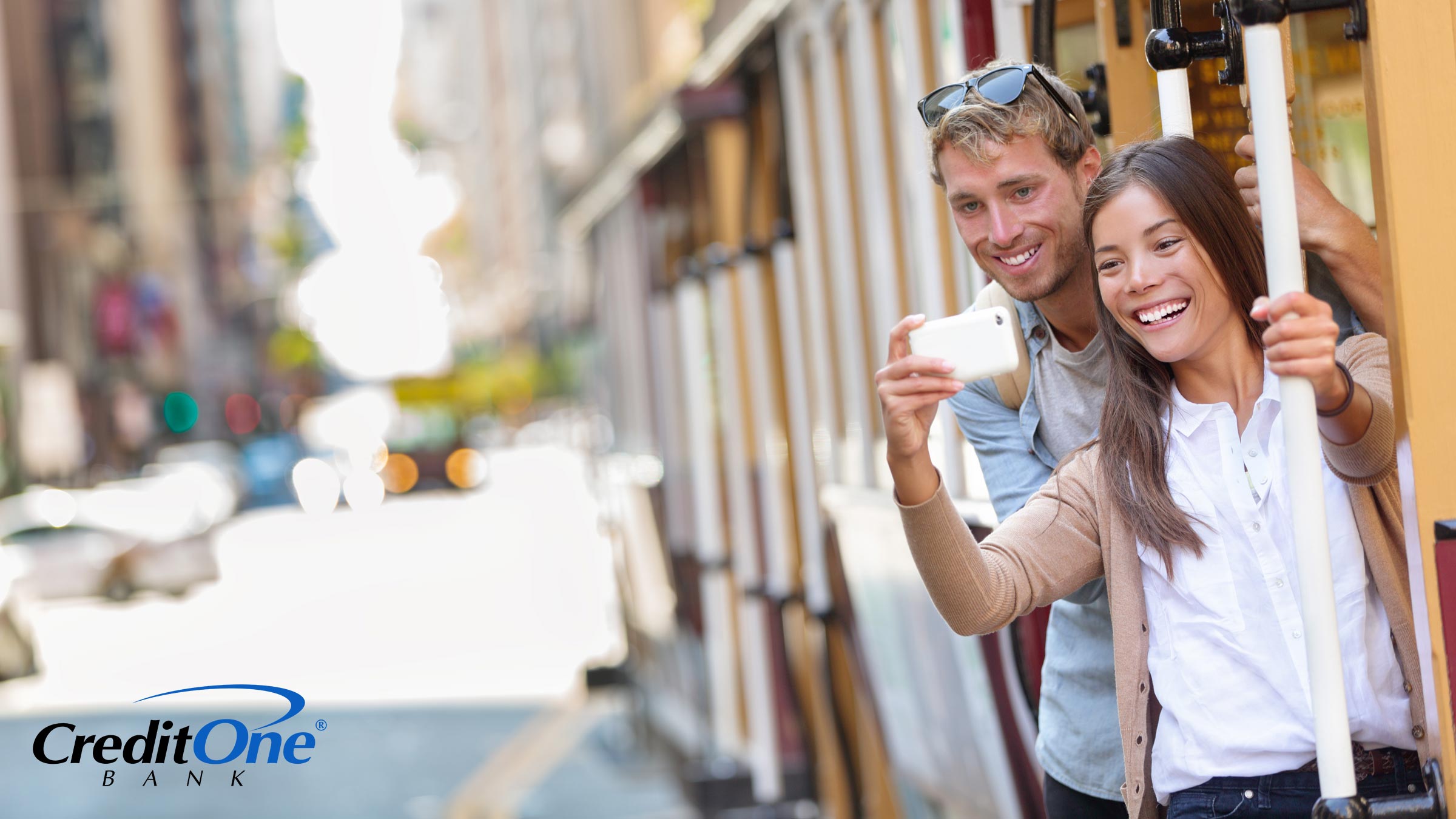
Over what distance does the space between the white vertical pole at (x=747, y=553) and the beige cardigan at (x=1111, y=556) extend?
403 cm

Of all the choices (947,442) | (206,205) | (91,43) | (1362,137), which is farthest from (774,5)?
(206,205)

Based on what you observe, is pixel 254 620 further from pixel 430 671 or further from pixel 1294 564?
pixel 1294 564

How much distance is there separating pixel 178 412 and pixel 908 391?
200 feet

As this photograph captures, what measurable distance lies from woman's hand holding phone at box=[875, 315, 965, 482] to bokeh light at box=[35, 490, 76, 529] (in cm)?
2078

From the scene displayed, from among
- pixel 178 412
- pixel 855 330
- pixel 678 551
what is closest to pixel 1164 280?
pixel 855 330

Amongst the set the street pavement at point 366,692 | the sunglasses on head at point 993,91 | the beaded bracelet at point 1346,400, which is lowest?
the street pavement at point 366,692

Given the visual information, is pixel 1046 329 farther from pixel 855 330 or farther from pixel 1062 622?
pixel 855 330

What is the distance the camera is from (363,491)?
4925 centimetres

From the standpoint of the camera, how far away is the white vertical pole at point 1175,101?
2064 mm

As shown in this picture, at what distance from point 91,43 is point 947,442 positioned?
2556 inches

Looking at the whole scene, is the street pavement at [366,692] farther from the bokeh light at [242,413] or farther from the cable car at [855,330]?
the bokeh light at [242,413]

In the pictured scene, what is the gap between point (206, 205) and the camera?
74375 millimetres

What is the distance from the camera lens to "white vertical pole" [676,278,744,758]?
21.5 ft

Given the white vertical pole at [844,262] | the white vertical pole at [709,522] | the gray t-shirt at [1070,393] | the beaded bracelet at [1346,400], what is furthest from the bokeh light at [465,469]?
the beaded bracelet at [1346,400]
